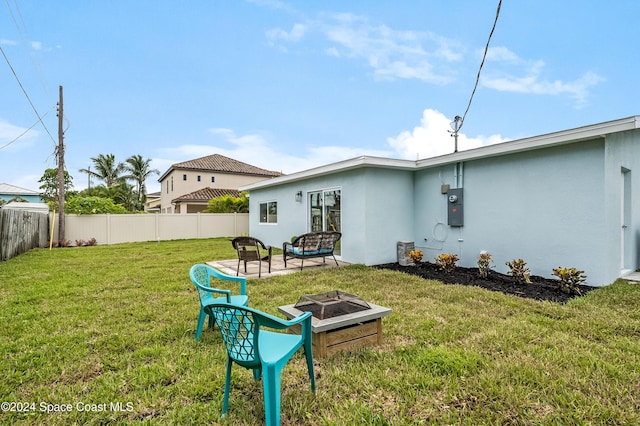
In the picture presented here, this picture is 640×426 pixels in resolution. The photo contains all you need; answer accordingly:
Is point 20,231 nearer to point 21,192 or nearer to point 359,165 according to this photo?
point 359,165

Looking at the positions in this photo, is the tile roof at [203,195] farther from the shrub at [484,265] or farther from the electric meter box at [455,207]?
the shrub at [484,265]

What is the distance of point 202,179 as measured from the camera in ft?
80.7

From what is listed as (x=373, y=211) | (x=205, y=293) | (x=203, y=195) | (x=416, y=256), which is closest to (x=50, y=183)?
(x=203, y=195)

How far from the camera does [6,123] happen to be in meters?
12.9

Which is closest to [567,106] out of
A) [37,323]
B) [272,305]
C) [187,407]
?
[272,305]

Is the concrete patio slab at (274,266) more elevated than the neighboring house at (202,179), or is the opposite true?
the neighboring house at (202,179)

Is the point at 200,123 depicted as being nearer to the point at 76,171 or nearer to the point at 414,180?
the point at 414,180

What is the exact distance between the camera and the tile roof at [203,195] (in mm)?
21178

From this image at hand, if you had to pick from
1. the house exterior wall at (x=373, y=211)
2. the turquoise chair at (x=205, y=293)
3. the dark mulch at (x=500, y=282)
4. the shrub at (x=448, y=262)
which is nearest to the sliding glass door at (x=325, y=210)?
the house exterior wall at (x=373, y=211)

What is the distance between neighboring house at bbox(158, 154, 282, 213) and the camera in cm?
2245

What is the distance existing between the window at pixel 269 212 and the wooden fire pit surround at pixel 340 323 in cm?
929

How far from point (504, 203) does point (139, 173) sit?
35268mm

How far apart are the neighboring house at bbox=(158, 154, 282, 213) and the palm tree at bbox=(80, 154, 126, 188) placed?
8.65 meters

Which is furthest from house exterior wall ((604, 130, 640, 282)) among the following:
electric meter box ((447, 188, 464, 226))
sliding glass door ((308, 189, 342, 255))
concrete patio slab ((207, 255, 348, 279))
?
sliding glass door ((308, 189, 342, 255))
